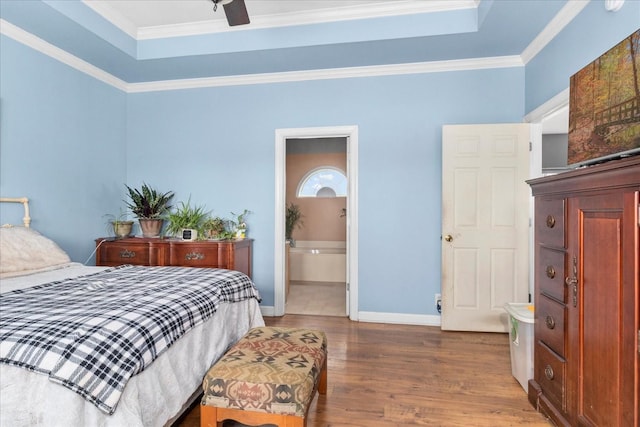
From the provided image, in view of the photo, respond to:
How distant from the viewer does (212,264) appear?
10.2 feet

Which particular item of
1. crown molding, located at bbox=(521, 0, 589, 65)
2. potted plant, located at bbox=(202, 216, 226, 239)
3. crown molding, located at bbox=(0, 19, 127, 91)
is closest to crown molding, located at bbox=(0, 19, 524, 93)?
crown molding, located at bbox=(0, 19, 127, 91)

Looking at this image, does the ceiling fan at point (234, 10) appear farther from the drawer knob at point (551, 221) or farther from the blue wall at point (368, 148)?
the drawer knob at point (551, 221)

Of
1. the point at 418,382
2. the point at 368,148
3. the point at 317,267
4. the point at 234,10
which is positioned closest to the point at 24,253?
the point at 234,10

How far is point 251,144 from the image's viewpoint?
361 cm

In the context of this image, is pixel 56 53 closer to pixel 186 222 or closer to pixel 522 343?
pixel 186 222

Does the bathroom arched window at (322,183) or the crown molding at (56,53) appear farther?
the bathroom arched window at (322,183)

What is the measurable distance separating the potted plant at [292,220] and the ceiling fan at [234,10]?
408cm

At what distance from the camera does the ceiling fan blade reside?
1.91 m

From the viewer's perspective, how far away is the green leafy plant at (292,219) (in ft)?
19.5

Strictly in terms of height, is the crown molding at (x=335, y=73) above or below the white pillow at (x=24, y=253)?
above

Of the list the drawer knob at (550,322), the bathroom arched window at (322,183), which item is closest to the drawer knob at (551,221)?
the drawer knob at (550,322)

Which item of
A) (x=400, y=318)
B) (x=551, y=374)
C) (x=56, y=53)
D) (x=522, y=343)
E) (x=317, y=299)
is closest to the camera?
(x=551, y=374)

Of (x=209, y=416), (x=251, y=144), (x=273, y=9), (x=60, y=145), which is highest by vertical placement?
(x=273, y=9)

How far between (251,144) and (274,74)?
77cm
